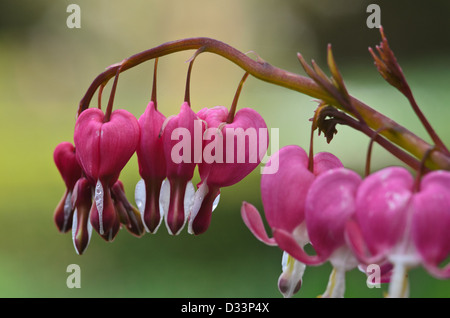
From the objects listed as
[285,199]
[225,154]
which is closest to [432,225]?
[285,199]

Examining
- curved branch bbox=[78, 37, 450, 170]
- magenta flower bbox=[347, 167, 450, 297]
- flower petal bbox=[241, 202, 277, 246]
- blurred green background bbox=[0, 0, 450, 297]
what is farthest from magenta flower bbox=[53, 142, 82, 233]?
blurred green background bbox=[0, 0, 450, 297]

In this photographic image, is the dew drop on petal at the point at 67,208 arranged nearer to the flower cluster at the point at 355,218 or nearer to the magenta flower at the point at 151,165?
the magenta flower at the point at 151,165

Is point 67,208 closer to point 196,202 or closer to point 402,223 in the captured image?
point 196,202

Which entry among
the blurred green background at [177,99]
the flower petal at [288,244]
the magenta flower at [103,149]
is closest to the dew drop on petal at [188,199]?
the magenta flower at [103,149]

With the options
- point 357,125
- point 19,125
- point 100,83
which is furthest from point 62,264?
point 357,125

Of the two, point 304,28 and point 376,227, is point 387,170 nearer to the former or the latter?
point 376,227

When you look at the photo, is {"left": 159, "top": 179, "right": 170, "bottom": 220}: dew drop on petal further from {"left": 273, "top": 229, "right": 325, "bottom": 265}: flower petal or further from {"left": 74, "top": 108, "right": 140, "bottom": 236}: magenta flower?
{"left": 273, "top": 229, "right": 325, "bottom": 265}: flower petal
